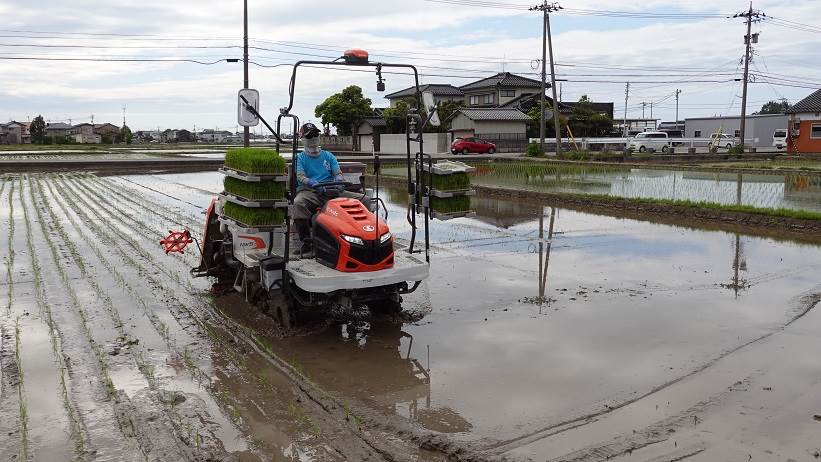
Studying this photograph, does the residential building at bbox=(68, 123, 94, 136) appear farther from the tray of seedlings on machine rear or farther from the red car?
the tray of seedlings on machine rear

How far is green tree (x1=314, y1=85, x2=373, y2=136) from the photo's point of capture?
1729 inches

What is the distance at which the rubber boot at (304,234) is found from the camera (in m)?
6.32

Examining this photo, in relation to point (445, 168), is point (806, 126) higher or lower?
higher

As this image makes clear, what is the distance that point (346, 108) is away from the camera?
4384cm

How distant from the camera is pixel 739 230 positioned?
1166 cm

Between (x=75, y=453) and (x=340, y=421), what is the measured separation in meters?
1.51

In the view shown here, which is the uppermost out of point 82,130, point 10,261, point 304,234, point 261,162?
point 82,130

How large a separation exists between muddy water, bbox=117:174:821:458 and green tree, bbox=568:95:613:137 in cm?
3531

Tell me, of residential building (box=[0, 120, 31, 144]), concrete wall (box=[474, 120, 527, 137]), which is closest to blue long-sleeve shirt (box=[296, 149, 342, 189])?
concrete wall (box=[474, 120, 527, 137])

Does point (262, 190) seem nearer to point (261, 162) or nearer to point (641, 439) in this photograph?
point (261, 162)

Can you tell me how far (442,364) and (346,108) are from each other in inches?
1569

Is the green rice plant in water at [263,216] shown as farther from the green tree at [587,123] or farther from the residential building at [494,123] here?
the green tree at [587,123]

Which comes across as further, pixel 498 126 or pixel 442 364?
pixel 498 126

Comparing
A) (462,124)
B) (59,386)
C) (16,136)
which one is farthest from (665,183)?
(16,136)
